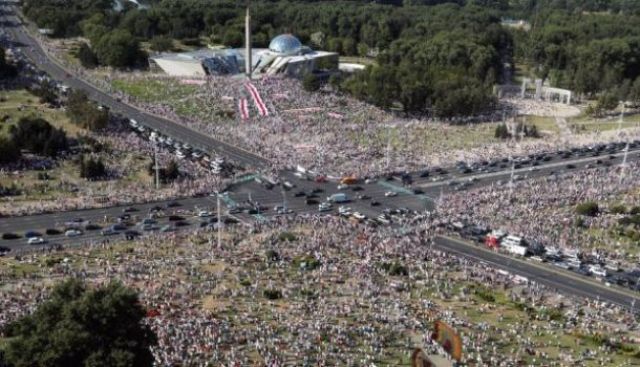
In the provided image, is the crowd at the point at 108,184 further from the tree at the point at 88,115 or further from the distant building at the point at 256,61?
the distant building at the point at 256,61

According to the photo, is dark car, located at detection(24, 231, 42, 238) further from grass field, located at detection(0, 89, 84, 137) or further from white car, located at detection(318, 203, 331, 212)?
grass field, located at detection(0, 89, 84, 137)

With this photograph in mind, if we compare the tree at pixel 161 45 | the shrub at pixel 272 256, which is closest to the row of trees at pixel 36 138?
the shrub at pixel 272 256

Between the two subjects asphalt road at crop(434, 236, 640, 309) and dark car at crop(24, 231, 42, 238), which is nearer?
asphalt road at crop(434, 236, 640, 309)

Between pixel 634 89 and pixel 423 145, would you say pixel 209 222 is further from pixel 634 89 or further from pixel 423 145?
pixel 634 89

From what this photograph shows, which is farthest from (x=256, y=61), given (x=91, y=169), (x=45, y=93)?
(x=91, y=169)

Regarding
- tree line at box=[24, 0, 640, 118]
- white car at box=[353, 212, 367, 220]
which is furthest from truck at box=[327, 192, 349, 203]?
tree line at box=[24, 0, 640, 118]

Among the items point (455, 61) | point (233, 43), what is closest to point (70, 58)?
point (233, 43)

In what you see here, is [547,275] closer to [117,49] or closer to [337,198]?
[337,198]

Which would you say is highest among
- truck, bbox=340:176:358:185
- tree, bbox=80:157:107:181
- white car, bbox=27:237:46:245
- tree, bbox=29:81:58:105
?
tree, bbox=29:81:58:105
